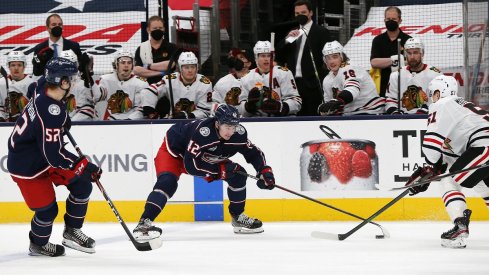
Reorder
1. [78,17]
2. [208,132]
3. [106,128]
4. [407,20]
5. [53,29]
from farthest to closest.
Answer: [78,17], [407,20], [53,29], [106,128], [208,132]

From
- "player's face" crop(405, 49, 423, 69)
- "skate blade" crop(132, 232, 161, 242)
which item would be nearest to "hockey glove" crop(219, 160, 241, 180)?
"skate blade" crop(132, 232, 161, 242)

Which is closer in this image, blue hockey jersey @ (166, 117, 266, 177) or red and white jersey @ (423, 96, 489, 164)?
red and white jersey @ (423, 96, 489, 164)

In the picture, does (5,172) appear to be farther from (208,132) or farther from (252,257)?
(252,257)

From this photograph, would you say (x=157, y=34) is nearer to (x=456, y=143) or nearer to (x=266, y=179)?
(x=266, y=179)

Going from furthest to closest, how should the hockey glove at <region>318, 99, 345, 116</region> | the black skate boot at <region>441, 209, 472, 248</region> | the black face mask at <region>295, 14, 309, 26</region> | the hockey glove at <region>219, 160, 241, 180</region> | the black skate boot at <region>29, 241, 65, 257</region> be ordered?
the black face mask at <region>295, 14, 309, 26</region>, the hockey glove at <region>318, 99, 345, 116</region>, the hockey glove at <region>219, 160, 241, 180</region>, the black skate boot at <region>441, 209, 472, 248</region>, the black skate boot at <region>29, 241, 65, 257</region>

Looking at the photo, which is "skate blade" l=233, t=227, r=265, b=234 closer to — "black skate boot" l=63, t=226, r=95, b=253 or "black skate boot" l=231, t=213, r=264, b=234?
"black skate boot" l=231, t=213, r=264, b=234

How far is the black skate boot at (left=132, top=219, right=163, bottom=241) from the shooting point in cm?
649

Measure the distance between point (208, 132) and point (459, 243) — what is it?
5.59ft

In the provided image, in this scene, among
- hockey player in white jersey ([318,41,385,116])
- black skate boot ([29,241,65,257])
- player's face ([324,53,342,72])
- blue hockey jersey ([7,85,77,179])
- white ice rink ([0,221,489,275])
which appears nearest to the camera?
white ice rink ([0,221,489,275])

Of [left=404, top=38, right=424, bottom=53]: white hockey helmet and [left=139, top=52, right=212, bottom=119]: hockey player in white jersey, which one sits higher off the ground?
[left=404, top=38, right=424, bottom=53]: white hockey helmet

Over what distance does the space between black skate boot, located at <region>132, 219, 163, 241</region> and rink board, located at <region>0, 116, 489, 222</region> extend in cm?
144

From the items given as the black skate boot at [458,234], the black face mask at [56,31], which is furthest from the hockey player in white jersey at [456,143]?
the black face mask at [56,31]

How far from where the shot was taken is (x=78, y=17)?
10.3 meters

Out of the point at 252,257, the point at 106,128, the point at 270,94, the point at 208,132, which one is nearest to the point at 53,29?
the point at 106,128
